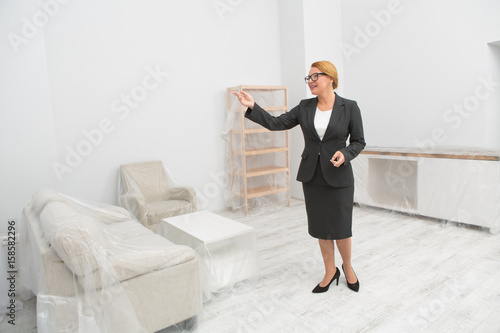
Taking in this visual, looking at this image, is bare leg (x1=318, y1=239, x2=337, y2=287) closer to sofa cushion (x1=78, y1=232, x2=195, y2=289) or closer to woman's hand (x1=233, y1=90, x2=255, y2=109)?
sofa cushion (x1=78, y1=232, x2=195, y2=289)

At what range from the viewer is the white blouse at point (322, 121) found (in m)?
2.05

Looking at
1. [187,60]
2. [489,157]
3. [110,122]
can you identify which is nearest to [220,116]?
[187,60]

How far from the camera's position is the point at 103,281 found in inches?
61.7

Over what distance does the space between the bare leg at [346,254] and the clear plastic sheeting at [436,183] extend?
169cm

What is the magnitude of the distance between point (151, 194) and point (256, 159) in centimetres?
152

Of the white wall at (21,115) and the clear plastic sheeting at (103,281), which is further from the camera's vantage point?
the white wall at (21,115)

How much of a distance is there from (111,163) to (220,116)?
4.58 ft

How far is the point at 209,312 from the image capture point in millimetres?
2068

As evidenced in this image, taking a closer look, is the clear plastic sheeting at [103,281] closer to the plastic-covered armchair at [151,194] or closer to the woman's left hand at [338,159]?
the woman's left hand at [338,159]

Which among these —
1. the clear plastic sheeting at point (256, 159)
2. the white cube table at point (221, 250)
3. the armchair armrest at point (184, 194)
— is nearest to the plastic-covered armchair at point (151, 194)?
the armchair armrest at point (184, 194)

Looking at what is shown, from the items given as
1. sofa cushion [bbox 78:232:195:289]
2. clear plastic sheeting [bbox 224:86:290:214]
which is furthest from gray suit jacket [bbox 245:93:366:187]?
clear plastic sheeting [bbox 224:86:290:214]

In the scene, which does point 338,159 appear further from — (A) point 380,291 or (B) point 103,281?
(B) point 103,281

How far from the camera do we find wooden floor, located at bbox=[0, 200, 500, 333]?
1.89m

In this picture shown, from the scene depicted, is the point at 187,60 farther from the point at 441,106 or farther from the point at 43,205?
the point at 441,106
